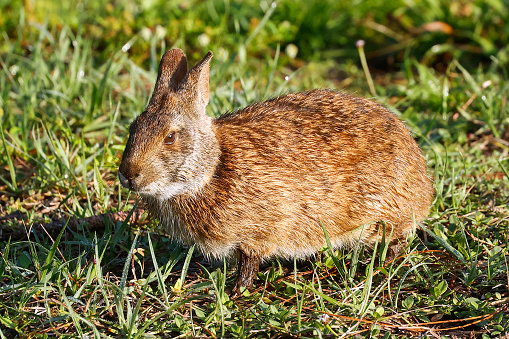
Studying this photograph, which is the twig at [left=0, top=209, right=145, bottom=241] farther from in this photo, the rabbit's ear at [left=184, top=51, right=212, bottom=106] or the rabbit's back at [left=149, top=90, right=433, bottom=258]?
the rabbit's ear at [left=184, top=51, right=212, bottom=106]

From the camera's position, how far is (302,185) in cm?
350

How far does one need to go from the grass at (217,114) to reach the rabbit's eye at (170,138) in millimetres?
571

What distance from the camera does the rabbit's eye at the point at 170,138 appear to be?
3.27m

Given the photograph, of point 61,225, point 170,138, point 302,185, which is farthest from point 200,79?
point 61,225

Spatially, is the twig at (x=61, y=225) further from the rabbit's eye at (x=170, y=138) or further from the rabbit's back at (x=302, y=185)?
the rabbit's eye at (x=170, y=138)

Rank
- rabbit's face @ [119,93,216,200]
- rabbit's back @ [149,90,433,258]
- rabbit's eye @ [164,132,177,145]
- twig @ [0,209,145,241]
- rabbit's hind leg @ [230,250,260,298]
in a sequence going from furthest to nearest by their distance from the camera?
twig @ [0,209,145,241] < rabbit's hind leg @ [230,250,260,298] < rabbit's back @ [149,90,433,258] < rabbit's eye @ [164,132,177,145] < rabbit's face @ [119,93,216,200]

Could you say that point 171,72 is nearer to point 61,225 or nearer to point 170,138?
point 170,138

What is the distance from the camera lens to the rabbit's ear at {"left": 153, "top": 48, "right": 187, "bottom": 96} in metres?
3.51

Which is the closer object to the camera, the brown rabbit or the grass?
the grass

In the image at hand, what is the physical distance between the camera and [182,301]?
3150 mm

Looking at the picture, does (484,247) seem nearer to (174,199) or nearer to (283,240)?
(283,240)

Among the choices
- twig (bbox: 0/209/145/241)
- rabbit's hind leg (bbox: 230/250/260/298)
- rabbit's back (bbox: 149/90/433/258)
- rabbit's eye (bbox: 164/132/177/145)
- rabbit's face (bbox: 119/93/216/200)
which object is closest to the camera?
rabbit's face (bbox: 119/93/216/200)

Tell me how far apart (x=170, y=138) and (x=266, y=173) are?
628 mm

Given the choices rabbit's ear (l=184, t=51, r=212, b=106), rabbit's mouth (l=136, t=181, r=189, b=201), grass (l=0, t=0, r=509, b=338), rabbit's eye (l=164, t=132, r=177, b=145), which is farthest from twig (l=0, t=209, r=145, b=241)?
rabbit's ear (l=184, t=51, r=212, b=106)
